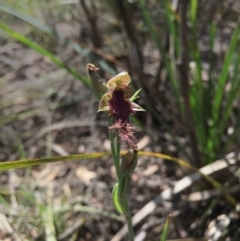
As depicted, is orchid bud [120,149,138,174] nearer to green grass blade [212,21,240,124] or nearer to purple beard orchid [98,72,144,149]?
purple beard orchid [98,72,144,149]

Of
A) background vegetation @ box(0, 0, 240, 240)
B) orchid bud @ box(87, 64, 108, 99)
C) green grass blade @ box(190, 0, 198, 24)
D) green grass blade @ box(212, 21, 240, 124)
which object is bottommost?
background vegetation @ box(0, 0, 240, 240)

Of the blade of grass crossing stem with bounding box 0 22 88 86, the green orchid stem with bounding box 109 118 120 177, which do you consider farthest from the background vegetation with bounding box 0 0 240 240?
the green orchid stem with bounding box 109 118 120 177

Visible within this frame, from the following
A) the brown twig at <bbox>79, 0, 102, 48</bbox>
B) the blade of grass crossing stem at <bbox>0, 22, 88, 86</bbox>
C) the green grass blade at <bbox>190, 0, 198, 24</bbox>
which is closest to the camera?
the blade of grass crossing stem at <bbox>0, 22, 88, 86</bbox>

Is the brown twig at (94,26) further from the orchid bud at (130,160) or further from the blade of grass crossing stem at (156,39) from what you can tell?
the orchid bud at (130,160)

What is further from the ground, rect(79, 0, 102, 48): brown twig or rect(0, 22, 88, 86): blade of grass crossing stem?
rect(0, 22, 88, 86): blade of grass crossing stem

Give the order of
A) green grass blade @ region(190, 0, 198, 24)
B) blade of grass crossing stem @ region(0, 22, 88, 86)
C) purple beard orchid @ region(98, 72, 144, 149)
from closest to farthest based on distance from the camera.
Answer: purple beard orchid @ region(98, 72, 144, 149)
blade of grass crossing stem @ region(0, 22, 88, 86)
green grass blade @ region(190, 0, 198, 24)

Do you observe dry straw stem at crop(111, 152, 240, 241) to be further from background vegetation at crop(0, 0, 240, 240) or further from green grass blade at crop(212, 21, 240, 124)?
green grass blade at crop(212, 21, 240, 124)

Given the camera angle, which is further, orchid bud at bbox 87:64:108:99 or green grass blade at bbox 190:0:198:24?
green grass blade at bbox 190:0:198:24

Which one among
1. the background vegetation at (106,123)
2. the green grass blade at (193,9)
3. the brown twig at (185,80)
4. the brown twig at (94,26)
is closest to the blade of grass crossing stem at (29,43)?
the background vegetation at (106,123)
